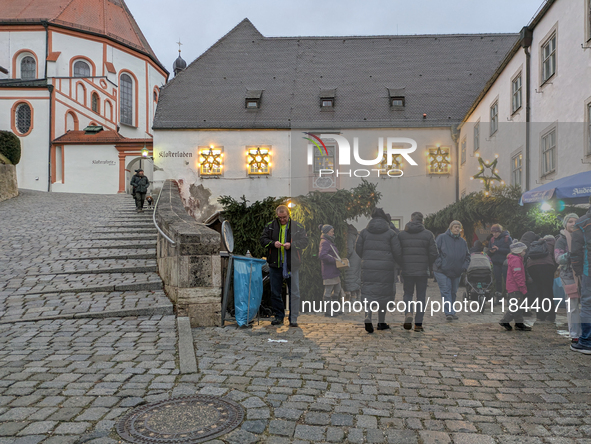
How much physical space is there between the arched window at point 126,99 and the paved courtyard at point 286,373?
122ft

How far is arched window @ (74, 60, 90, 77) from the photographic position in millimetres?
40094

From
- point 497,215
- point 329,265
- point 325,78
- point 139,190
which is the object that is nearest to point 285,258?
point 329,265

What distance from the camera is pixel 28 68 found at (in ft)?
130

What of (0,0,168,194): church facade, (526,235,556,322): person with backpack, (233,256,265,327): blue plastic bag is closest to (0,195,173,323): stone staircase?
(233,256,265,327): blue plastic bag

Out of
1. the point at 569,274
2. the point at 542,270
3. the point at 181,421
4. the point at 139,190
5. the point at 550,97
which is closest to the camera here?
the point at 181,421

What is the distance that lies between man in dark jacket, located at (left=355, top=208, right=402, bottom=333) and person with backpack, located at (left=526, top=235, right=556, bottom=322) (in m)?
1.68

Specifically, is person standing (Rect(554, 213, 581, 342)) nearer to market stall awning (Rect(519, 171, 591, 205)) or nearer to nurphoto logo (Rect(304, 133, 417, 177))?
market stall awning (Rect(519, 171, 591, 205))

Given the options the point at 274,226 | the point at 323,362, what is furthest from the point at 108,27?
the point at 323,362

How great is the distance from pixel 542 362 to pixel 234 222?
5.80m

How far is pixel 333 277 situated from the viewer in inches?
289

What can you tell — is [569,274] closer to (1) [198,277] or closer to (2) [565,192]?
(2) [565,192]

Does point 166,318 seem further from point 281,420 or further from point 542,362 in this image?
point 542,362

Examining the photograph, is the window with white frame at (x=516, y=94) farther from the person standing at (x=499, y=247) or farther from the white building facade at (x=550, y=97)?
the person standing at (x=499, y=247)

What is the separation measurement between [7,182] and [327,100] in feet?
50.9
